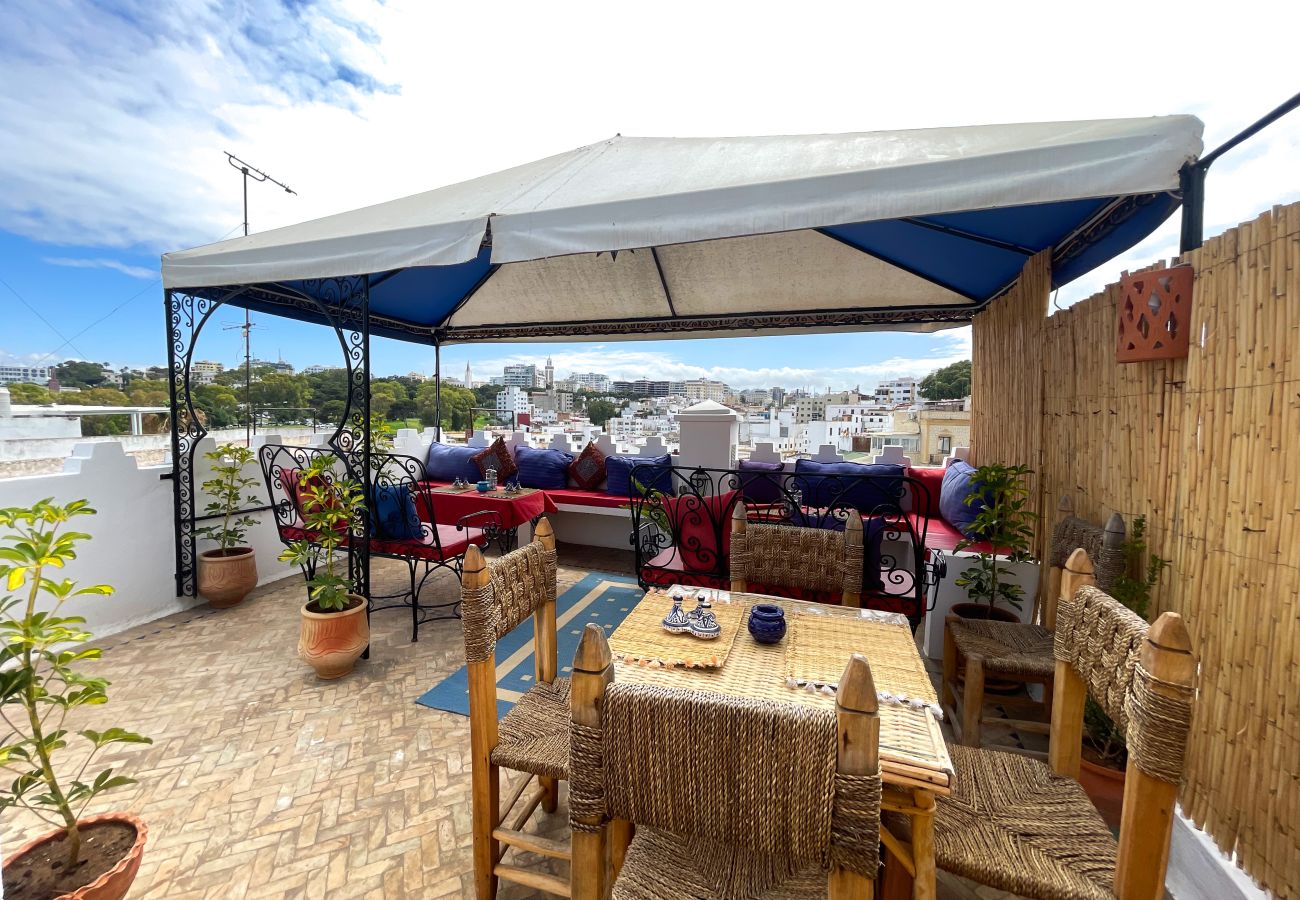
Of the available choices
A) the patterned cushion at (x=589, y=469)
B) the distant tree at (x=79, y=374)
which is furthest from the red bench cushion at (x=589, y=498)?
the distant tree at (x=79, y=374)

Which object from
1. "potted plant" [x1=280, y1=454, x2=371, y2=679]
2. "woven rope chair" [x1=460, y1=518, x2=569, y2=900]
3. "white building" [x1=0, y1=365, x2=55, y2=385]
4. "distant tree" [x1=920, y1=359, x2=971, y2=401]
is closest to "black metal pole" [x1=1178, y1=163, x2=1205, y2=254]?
"woven rope chair" [x1=460, y1=518, x2=569, y2=900]

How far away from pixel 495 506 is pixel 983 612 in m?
3.44

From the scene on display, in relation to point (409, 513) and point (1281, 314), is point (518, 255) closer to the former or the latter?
point (409, 513)

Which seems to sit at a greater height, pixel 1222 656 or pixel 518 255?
pixel 518 255

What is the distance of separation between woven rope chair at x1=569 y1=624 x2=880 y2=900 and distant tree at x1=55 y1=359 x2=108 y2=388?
29.8 metres

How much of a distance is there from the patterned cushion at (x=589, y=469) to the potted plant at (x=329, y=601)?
2.77m

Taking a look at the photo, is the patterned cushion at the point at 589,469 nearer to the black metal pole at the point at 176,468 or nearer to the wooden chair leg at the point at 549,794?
the black metal pole at the point at 176,468

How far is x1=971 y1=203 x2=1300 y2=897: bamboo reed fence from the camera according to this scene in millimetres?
1311

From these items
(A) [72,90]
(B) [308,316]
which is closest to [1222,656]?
(B) [308,316]

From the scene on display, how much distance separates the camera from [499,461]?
19.3 ft

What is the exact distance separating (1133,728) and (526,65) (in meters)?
5.13

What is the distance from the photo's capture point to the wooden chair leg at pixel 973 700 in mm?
2139

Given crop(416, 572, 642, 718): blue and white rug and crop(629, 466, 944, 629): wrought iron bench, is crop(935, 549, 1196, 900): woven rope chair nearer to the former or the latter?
crop(629, 466, 944, 629): wrought iron bench

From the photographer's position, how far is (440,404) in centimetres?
712
